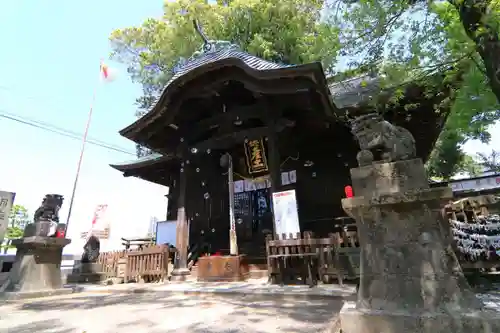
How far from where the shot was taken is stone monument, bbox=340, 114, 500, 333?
2344 mm

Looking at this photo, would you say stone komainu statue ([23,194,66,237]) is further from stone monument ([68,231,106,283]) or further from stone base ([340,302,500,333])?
stone base ([340,302,500,333])

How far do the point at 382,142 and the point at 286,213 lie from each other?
4.19 m

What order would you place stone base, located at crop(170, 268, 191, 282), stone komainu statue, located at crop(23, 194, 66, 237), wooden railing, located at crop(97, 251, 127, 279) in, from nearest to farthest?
1. stone komainu statue, located at crop(23, 194, 66, 237)
2. stone base, located at crop(170, 268, 191, 282)
3. wooden railing, located at crop(97, 251, 127, 279)

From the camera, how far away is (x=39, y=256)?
685 centimetres

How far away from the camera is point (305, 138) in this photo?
390 inches

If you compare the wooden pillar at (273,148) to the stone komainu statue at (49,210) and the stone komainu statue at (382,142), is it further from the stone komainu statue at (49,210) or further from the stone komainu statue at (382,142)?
the stone komainu statue at (49,210)

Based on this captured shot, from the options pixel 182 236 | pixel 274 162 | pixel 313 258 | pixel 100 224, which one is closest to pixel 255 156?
pixel 274 162

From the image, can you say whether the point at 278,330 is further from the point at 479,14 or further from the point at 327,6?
the point at 327,6

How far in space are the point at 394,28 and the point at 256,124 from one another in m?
4.92

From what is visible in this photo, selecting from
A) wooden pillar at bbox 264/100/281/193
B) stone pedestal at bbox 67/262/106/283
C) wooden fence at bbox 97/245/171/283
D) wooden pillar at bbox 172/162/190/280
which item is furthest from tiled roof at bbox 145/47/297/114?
stone pedestal at bbox 67/262/106/283

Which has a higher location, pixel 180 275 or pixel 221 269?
pixel 221 269

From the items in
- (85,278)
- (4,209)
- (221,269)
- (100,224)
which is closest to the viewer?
(221,269)

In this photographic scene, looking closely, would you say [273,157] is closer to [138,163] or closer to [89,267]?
[138,163]

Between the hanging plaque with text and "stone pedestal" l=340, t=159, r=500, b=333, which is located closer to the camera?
"stone pedestal" l=340, t=159, r=500, b=333
